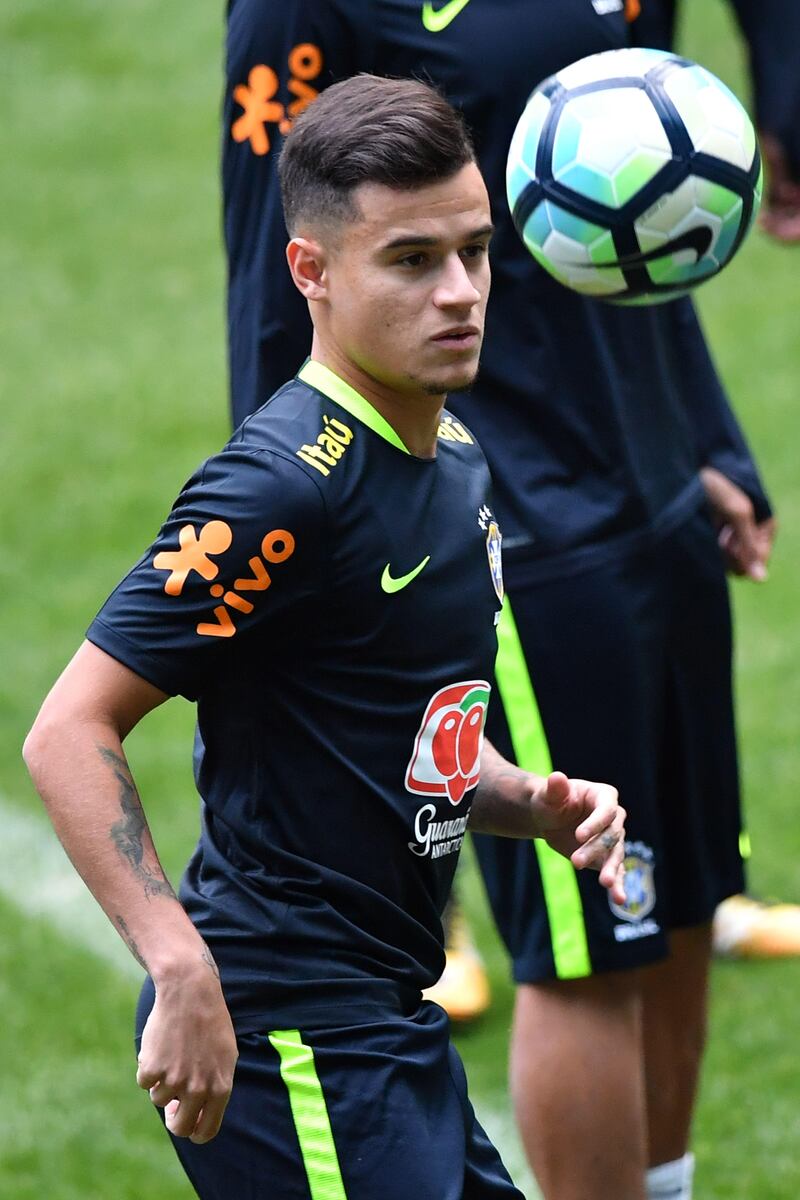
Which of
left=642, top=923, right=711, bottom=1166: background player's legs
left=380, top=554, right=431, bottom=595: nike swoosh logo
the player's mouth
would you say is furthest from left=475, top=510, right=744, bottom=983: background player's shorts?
the player's mouth

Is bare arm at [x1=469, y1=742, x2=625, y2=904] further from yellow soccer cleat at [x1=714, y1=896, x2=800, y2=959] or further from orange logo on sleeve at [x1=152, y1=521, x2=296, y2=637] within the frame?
yellow soccer cleat at [x1=714, y1=896, x2=800, y2=959]

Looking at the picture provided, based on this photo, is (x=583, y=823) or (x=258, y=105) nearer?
(x=583, y=823)

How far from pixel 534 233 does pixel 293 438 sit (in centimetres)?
83

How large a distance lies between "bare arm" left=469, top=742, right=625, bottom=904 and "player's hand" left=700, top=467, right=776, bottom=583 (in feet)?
3.17

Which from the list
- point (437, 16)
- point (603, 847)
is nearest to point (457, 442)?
point (603, 847)

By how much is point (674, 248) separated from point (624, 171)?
151mm

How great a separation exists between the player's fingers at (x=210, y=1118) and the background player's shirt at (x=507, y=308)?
4.16 feet

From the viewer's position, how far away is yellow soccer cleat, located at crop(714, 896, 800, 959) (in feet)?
16.9

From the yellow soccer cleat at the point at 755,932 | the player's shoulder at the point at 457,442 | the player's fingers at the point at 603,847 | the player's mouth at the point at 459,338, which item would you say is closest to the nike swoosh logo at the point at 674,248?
the player's shoulder at the point at 457,442

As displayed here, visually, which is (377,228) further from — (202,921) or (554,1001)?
(554,1001)

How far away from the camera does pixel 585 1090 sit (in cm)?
336

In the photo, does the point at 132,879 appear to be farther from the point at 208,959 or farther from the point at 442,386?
the point at 442,386

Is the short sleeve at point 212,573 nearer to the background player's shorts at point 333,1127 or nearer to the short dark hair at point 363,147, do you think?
the short dark hair at point 363,147

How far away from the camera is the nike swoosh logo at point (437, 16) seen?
323cm
